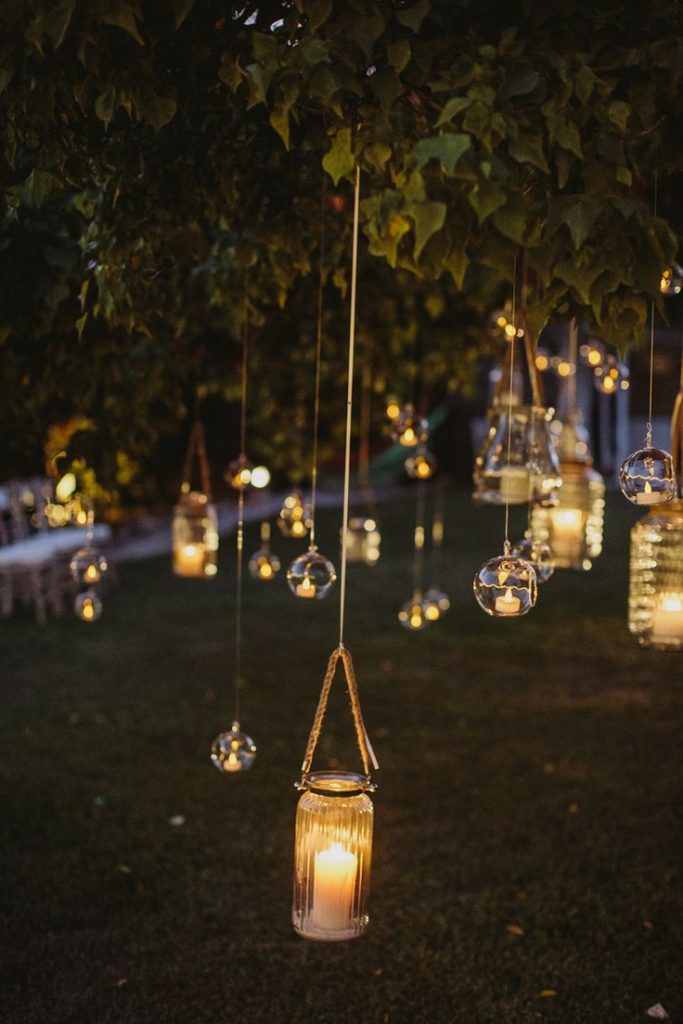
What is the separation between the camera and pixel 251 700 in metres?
8.55

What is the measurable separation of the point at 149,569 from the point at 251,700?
6.12 meters

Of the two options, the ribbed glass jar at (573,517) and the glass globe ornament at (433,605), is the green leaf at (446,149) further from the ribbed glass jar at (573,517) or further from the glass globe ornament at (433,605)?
the glass globe ornament at (433,605)

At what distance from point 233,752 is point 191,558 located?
175 cm

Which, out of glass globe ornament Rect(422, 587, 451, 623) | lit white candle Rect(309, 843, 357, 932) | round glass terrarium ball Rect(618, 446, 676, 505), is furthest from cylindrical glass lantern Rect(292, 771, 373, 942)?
glass globe ornament Rect(422, 587, 451, 623)

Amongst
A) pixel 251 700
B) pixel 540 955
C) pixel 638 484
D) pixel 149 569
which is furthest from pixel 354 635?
pixel 638 484

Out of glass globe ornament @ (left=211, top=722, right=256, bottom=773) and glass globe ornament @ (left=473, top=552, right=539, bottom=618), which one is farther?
glass globe ornament @ (left=211, top=722, right=256, bottom=773)

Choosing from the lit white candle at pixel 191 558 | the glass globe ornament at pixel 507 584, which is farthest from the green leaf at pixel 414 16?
the lit white candle at pixel 191 558

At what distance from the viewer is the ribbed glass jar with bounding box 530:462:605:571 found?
14.6ft

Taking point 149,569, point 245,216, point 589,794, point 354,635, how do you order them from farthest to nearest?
1. point 149,569
2. point 354,635
3. point 589,794
4. point 245,216

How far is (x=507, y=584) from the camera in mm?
2584

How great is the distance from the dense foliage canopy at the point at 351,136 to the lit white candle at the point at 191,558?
1632mm

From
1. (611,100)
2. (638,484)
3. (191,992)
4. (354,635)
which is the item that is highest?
(611,100)

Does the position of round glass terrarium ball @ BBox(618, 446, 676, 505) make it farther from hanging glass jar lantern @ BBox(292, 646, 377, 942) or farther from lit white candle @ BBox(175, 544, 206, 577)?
lit white candle @ BBox(175, 544, 206, 577)

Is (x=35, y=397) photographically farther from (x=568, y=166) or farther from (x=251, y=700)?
(x=251, y=700)
